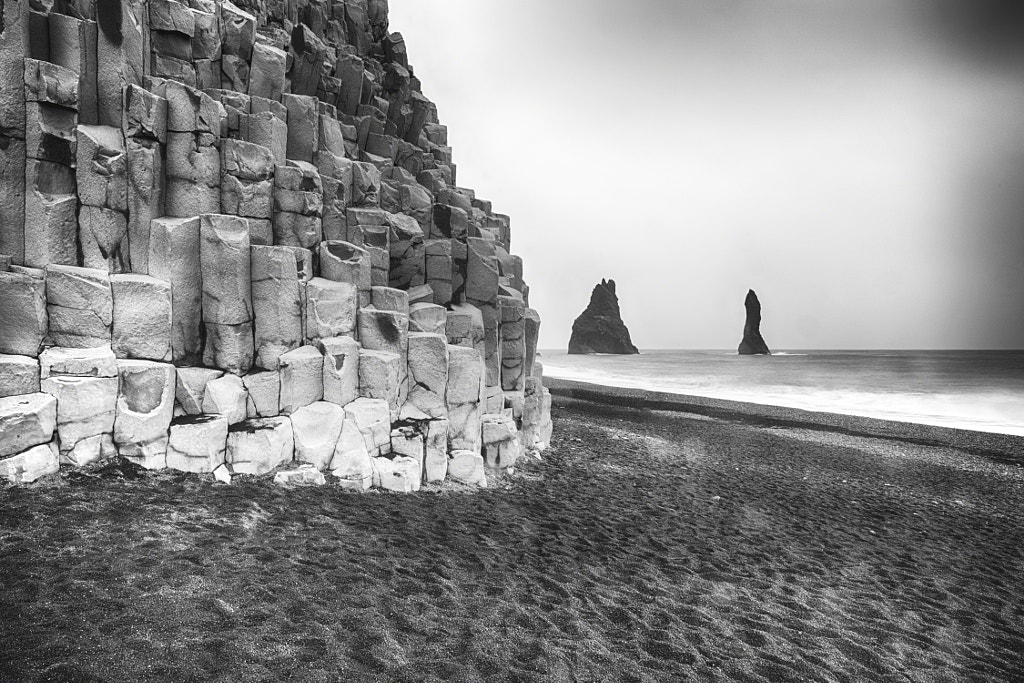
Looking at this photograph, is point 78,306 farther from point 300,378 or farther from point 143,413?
point 300,378

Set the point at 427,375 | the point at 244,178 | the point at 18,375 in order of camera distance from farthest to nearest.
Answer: the point at 427,375 → the point at 244,178 → the point at 18,375

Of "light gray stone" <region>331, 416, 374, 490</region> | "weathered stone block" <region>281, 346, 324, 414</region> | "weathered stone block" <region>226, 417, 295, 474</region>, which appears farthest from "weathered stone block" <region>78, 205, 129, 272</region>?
"light gray stone" <region>331, 416, 374, 490</region>

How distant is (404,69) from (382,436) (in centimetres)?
1788

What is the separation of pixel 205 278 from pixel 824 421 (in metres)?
40.1

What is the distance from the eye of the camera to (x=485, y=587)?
368 inches

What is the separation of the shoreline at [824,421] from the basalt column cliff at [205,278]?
2735 cm

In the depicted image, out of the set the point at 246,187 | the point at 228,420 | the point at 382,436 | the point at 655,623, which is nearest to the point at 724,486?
the point at 655,623

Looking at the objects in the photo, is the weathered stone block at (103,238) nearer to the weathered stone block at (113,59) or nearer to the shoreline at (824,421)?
the weathered stone block at (113,59)

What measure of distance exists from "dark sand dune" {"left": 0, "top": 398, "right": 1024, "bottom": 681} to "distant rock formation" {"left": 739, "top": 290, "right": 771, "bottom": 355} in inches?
7171

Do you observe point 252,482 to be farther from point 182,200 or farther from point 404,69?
point 404,69

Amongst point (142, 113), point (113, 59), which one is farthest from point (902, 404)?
point (113, 59)

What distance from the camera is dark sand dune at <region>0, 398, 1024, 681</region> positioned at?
6648mm

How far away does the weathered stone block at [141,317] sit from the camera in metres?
11.4

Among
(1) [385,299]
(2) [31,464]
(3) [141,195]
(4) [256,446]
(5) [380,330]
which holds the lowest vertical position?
(4) [256,446]
